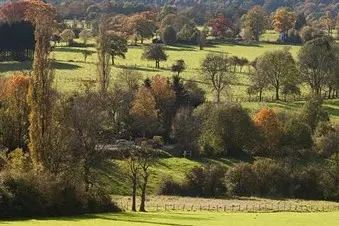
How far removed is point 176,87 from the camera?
89.0 m

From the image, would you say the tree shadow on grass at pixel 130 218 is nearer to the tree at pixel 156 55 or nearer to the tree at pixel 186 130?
the tree at pixel 186 130

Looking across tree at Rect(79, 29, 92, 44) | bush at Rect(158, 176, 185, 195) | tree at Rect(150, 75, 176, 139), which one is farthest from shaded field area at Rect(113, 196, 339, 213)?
tree at Rect(79, 29, 92, 44)

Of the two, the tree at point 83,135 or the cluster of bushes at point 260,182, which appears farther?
the cluster of bushes at point 260,182

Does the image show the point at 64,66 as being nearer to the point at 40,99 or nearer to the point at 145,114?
the point at 145,114

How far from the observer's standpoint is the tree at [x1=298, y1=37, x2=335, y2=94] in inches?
4067

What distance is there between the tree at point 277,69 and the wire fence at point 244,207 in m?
41.9

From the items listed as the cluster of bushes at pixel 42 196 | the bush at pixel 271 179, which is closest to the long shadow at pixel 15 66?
the bush at pixel 271 179

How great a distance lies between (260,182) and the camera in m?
67.4

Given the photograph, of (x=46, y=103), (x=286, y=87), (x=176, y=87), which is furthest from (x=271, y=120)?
(x=46, y=103)

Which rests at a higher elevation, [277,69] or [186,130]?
[277,69]

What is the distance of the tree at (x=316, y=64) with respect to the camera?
103 metres

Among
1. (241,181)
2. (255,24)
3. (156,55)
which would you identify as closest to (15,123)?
(241,181)

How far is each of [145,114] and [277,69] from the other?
30.4m

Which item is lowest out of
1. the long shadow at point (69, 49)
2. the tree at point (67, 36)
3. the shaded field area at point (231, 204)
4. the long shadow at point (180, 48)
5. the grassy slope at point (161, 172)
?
the shaded field area at point (231, 204)
